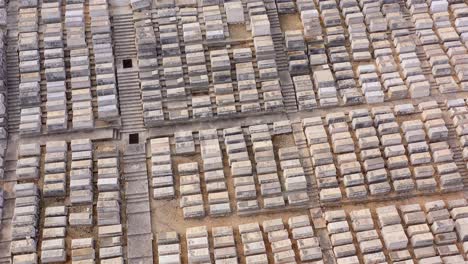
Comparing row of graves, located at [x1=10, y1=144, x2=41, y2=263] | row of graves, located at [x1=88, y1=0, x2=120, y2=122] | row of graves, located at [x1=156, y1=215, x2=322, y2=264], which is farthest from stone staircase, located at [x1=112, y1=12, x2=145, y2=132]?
row of graves, located at [x1=156, y1=215, x2=322, y2=264]

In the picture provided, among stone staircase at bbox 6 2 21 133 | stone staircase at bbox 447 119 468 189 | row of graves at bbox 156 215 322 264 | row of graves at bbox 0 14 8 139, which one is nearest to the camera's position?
row of graves at bbox 156 215 322 264

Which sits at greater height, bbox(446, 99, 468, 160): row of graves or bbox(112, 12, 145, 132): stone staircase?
bbox(112, 12, 145, 132): stone staircase

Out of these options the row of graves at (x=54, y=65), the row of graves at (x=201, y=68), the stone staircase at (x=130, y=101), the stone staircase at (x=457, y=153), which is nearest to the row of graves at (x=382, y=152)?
the stone staircase at (x=457, y=153)

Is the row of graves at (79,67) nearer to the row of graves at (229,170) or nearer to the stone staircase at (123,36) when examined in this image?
the stone staircase at (123,36)

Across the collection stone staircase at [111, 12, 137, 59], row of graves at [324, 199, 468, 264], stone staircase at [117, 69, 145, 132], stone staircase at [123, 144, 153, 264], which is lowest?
row of graves at [324, 199, 468, 264]

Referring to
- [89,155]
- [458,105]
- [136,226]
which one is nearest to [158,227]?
[136,226]

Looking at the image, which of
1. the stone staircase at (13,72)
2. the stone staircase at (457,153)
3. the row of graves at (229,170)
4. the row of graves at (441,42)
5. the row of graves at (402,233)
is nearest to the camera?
the row of graves at (402,233)

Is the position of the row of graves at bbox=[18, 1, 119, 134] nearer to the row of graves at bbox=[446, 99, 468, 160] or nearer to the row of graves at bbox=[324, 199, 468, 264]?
the row of graves at bbox=[324, 199, 468, 264]
